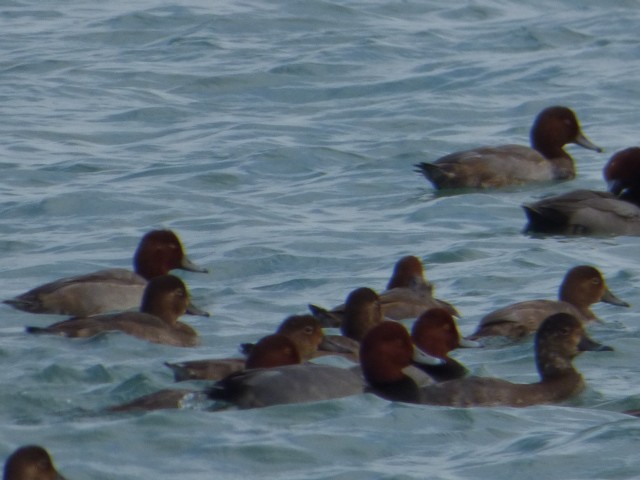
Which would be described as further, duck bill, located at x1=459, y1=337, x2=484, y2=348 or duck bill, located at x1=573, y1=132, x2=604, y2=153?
duck bill, located at x1=573, y1=132, x2=604, y2=153

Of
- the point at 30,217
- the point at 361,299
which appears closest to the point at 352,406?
the point at 361,299

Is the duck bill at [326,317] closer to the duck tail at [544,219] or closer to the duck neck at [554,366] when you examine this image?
the duck neck at [554,366]

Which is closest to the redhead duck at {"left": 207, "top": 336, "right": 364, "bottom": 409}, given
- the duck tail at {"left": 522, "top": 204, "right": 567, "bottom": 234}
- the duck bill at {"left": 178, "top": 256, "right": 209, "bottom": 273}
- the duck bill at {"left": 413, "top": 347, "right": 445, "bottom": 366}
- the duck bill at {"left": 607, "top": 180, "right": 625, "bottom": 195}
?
the duck bill at {"left": 413, "top": 347, "right": 445, "bottom": 366}

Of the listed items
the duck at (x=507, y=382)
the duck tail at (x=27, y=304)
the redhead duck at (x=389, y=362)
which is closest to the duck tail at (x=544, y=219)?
the duck at (x=507, y=382)

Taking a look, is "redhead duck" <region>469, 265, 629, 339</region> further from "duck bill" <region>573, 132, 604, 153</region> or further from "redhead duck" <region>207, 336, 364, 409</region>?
"duck bill" <region>573, 132, 604, 153</region>

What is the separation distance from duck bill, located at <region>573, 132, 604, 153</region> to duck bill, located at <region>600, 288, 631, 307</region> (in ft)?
17.5

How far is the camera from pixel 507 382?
9.65 meters

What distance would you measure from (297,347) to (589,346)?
1580 millimetres

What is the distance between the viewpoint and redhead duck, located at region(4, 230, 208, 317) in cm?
1166

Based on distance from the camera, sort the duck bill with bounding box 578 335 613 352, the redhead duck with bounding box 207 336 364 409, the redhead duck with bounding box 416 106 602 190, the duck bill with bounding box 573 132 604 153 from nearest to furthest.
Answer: the redhead duck with bounding box 207 336 364 409
the duck bill with bounding box 578 335 613 352
the redhead duck with bounding box 416 106 602 190
the duck bill with bounding box 573 132 604 153

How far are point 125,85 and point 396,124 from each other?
348 centimetres

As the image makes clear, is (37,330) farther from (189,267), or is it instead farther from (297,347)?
(189,267)

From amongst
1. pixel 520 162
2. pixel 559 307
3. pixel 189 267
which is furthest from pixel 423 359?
pixel 520 162

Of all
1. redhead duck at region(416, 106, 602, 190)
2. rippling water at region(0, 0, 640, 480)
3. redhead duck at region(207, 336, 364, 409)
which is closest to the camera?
rippling water at region(0, 0, 640, 480)
